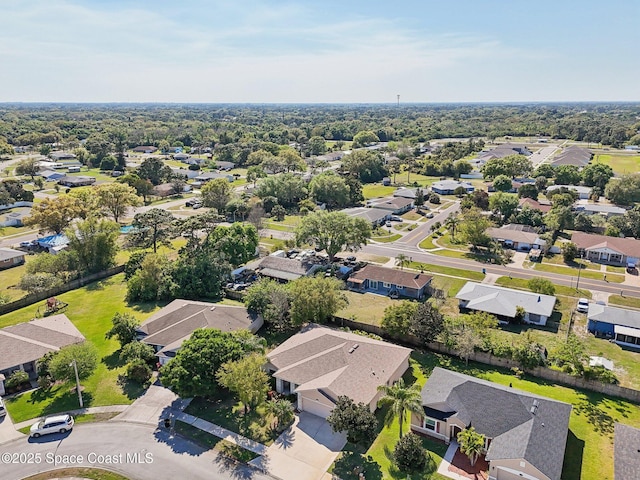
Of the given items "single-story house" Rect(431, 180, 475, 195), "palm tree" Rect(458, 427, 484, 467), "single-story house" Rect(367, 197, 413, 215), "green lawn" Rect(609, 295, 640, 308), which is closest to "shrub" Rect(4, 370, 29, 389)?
"palm tree" Rect(458, 427, 484, 467)

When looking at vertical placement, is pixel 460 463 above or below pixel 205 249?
below

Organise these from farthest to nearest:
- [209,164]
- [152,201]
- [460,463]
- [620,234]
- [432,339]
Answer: [209,164] → [152,201] → [620,234] → [432,339] → [460,463]

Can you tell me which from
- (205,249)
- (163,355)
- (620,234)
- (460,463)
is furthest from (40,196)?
(620,234)

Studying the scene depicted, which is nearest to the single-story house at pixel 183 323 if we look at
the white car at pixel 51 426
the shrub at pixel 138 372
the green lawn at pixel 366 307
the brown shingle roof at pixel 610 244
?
the shrub at pixel 138 372

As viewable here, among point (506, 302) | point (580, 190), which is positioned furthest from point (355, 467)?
point (580, 190)

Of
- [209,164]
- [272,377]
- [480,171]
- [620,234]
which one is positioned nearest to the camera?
[272,377]

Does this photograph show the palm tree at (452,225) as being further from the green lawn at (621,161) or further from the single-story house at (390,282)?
the green lawn at (621,161)

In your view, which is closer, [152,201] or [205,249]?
[205,249]

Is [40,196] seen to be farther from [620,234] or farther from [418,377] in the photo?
[620,234]
